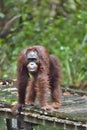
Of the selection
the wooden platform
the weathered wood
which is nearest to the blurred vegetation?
the wooden platform

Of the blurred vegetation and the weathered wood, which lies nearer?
the weathered wood

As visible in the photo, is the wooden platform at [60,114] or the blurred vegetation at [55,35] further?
the blurred vegetation at [55,35]

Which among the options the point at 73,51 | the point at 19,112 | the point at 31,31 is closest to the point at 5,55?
the point at 31,31

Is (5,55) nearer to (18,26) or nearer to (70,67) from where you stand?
(18,26)

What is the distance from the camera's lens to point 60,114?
6156 mm

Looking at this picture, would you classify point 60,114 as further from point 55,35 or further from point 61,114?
point 55,35

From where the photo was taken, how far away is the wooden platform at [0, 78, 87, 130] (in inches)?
236

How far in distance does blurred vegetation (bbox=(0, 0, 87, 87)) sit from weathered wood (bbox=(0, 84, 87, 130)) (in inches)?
159

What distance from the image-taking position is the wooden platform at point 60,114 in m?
6.00

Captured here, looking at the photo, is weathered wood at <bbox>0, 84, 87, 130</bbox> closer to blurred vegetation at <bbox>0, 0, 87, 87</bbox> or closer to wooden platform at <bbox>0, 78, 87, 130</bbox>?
wooden platform at <bbox>0, 78, 87, 130</bbox>

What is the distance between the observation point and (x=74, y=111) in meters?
6.55

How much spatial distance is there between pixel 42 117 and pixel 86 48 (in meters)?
5.76

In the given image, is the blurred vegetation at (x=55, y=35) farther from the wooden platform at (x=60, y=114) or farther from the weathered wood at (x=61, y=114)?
the weathered wood at (x=61, y=114)

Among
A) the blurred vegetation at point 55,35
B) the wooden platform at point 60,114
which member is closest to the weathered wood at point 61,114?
the wooden platform at point 60,114
